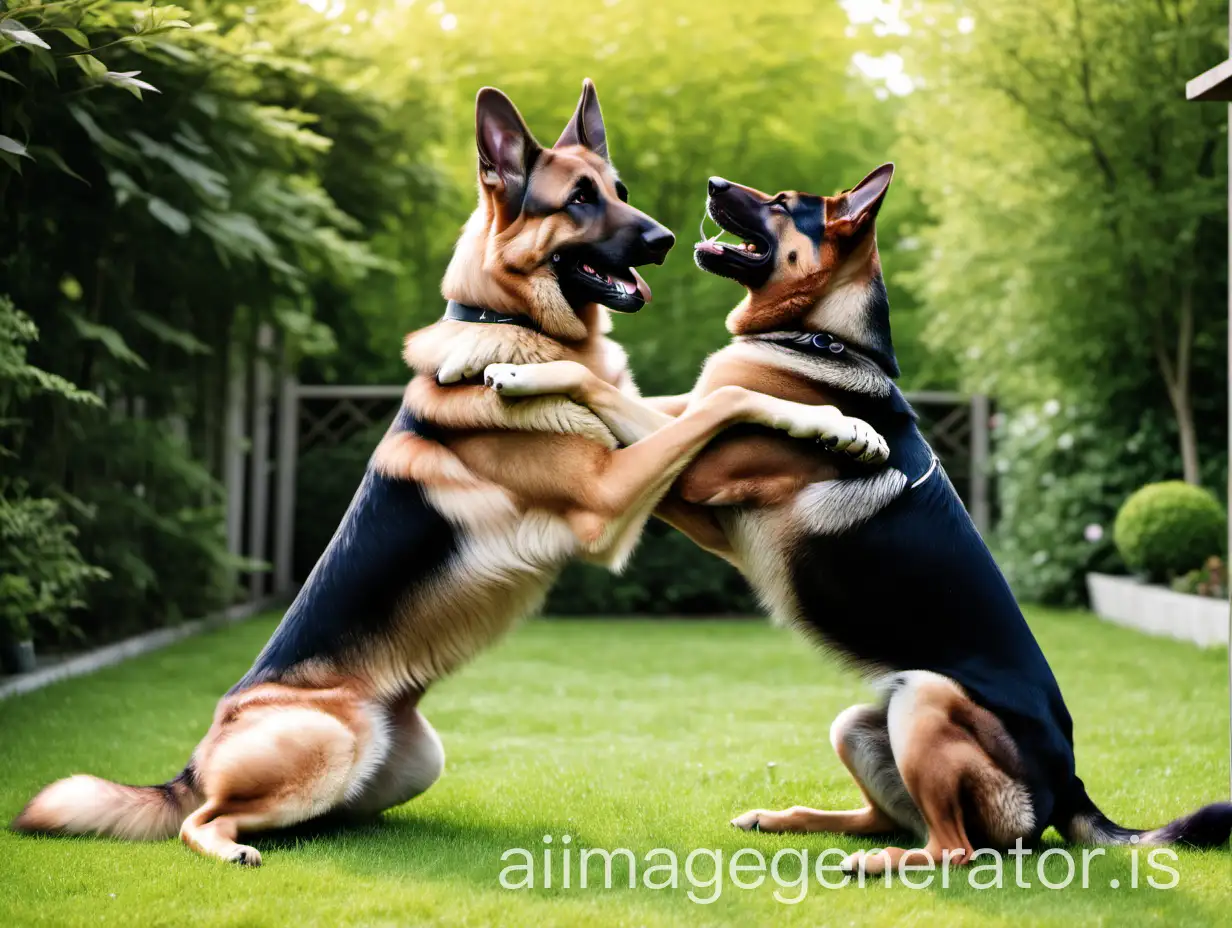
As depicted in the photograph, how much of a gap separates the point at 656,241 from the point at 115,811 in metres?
2.34

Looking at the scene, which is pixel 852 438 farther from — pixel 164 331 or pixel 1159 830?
pixel 164 331

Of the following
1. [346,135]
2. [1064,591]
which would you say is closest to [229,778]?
[346,135]

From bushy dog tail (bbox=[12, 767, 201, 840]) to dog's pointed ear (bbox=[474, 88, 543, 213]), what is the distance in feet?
6.56

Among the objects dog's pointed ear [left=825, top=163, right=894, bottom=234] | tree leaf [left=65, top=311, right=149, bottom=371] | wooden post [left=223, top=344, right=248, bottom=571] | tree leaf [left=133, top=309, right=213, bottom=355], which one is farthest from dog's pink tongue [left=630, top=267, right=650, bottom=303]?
wooden post [left=223, top=344, right=248, bottom=571]

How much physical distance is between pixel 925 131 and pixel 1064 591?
442cm

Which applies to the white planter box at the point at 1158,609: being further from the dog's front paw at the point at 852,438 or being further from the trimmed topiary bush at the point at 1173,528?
the dog's front paw at the point at 852,438

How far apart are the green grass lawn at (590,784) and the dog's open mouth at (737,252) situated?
1.37m

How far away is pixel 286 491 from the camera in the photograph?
12.0 metres

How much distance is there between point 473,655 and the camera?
384 centimetres

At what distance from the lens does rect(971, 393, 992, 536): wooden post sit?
42.5 feet

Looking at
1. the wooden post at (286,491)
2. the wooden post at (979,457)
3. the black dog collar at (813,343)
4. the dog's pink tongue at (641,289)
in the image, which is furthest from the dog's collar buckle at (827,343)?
the wooden post at (979,457)

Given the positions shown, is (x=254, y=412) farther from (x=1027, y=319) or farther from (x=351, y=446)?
(x=1027, y=319)

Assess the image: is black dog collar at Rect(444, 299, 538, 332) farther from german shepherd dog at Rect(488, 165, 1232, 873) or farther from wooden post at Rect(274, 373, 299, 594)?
wooden post at Rect(274, 373, 299, 594)

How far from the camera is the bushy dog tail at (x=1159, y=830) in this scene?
3521mm
